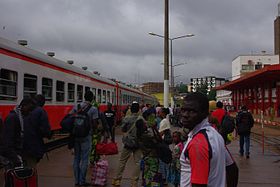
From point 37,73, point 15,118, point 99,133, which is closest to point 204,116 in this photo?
point 15,118

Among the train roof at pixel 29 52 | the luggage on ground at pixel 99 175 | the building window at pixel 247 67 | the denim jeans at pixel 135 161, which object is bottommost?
the luggage on ground at pixel 99 175

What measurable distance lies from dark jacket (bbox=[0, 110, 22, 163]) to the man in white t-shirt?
3.86 meters

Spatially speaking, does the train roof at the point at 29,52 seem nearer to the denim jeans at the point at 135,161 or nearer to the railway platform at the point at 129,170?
the railway platform at the point at 129,170

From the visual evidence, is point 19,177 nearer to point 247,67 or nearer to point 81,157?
point 81,157

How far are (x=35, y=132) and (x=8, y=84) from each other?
500 cm

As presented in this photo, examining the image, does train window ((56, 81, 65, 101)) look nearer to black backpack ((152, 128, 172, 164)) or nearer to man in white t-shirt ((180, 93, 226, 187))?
black backpack ((152, 128, 172, 164))

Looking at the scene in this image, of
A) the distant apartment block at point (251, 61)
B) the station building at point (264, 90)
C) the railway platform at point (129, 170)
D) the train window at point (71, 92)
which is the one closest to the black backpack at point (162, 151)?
the railway platform at point (129, 170)

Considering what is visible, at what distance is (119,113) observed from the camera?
1235 inches

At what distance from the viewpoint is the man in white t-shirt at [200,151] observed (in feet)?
9.64

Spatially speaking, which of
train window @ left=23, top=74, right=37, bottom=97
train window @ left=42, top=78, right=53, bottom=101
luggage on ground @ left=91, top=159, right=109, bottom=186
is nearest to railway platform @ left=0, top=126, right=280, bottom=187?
luggage on ground @ left=91, top=159, right=109, bottom=186

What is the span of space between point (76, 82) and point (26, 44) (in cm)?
417

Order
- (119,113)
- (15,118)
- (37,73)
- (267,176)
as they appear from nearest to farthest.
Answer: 1. (15,118)
2. (267,176)
3. (37,73)
4. (119,113)

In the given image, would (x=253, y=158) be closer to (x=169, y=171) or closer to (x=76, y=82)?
(x=169, y=171)

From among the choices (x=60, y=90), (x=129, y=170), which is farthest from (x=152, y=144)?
(x=60, y=90)
